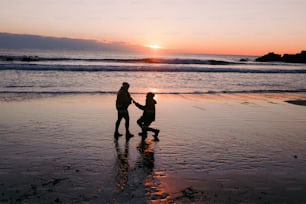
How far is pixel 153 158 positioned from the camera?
715 centimetres

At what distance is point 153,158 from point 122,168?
0.93 m

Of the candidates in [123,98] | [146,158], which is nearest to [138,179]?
[146,158]

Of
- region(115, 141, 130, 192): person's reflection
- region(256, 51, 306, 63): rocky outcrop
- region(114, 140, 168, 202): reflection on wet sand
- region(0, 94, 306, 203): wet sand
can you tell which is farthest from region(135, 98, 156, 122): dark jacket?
region(256, 51, 306, 63): rocky outcrop

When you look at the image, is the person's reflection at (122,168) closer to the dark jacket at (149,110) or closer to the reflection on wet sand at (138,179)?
the reflection on wet sand at (138,179)

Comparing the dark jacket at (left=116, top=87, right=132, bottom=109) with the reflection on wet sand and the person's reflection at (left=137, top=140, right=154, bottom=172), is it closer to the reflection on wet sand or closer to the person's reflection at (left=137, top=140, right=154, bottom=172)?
the person's reflection at (left=137, top=140, right=154, bottom=172)

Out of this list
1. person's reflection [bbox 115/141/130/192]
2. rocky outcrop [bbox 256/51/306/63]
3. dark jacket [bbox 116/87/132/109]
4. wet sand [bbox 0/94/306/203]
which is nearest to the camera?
wet sand [bbox 0/94/306/203]

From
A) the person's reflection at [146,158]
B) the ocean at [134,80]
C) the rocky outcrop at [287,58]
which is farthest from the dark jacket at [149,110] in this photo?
the rocky outcrop at [287,58]

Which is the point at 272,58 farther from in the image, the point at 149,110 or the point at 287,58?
the point at 149,110

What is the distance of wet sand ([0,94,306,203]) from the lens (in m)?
5.29

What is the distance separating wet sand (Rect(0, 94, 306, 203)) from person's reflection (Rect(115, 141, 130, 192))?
0.7 inches

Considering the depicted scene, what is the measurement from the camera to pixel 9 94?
16750 mm

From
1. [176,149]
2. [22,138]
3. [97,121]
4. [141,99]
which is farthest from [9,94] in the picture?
[176,149]

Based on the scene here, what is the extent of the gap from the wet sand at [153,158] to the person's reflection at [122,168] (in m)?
0.02

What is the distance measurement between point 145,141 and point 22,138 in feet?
10.5
